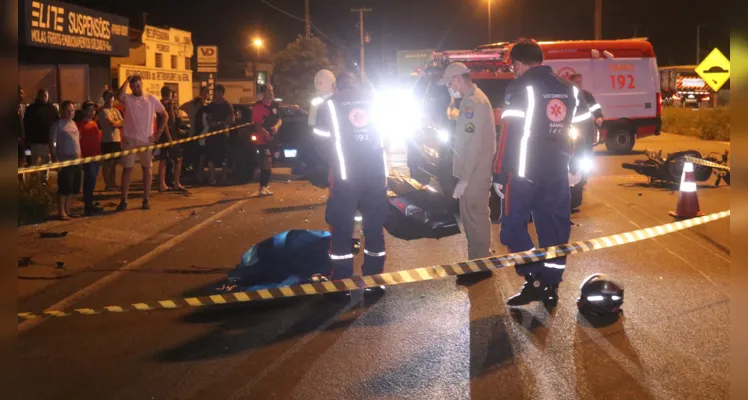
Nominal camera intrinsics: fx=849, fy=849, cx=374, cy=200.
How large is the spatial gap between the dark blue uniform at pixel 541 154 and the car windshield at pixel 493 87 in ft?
16.8

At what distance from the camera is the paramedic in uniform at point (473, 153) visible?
7754mm

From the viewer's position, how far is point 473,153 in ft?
25.4

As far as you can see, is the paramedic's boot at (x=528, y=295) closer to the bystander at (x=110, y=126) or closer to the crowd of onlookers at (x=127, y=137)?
the crowd of onlookers at (x=127, y=137)

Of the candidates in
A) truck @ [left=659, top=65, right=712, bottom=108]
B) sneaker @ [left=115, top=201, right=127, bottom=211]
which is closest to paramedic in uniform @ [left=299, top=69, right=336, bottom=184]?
sneaker @ [left=115, top=201, right=127, bottom=211]

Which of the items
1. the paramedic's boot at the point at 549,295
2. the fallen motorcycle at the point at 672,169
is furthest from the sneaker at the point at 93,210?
the fallen motorcycle at the point at 672,169

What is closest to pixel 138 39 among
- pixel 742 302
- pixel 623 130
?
pixel 623 130

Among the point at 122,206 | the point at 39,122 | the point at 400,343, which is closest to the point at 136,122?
the point at 122,206

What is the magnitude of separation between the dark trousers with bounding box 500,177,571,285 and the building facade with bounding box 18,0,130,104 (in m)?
14.7

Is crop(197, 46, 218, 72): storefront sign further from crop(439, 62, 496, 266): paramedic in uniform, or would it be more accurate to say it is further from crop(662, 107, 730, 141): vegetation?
crop(439, 62, 496, 266): paramedic in uniform

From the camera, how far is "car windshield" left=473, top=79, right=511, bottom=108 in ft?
40.1

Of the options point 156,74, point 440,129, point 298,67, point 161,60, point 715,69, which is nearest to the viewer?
point 440,129

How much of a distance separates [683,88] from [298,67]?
26.6 metres

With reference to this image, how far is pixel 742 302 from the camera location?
382 centimetres

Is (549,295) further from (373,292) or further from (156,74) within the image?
(156,74)
